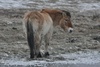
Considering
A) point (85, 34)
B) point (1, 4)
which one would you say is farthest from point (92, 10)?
point (85, 34)

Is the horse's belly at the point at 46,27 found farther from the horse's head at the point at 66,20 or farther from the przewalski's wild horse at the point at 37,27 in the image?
the horse's head at the point at 66,20

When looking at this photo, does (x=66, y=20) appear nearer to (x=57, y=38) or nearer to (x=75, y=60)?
(x=75, y=60)

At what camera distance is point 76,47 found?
13305 millimetres

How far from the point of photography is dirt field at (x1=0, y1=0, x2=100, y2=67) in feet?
40.7

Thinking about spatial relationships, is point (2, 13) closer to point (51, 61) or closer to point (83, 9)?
point (83, 9)

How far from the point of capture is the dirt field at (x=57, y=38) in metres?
12.4

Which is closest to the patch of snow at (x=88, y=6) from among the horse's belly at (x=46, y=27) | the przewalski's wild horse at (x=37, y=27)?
the przewalski's wild horse at (x=37, y=27)

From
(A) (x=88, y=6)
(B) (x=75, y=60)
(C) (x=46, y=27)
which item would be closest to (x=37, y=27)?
(C) (x=46, y=27)

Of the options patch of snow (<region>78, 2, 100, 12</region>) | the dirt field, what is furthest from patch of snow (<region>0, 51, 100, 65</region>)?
patch of snow (<region>78, 2, 100, 12</region>)

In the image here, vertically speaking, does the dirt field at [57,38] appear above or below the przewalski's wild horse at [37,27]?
below

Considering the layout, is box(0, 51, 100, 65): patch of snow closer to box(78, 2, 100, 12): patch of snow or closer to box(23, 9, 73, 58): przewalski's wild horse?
box(23, 9, 73, 58): przewalski's wild horse

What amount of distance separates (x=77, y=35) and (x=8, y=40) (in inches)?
99.8

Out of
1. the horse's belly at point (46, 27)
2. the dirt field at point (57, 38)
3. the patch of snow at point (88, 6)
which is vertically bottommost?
the patch of snow at point (88, 6)

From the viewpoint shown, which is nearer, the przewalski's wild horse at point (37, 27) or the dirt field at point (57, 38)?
the przewalski's wild horse at point (37, 27)
